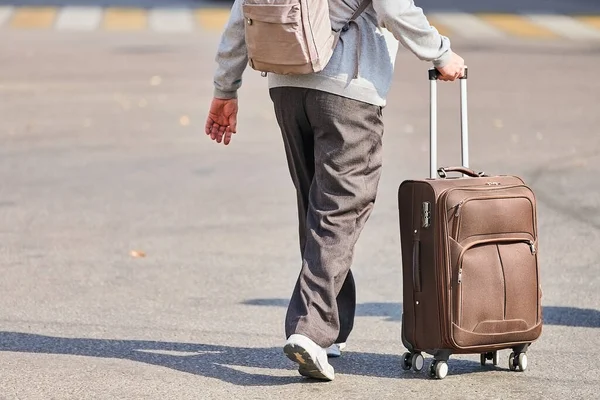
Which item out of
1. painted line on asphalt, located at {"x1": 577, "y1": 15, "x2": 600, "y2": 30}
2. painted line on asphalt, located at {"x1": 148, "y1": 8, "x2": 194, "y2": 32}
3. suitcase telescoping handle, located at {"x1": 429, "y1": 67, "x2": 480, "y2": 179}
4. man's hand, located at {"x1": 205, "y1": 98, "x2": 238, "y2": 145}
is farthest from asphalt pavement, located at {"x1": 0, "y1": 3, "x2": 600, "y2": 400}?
painted line on asphalt, located at {"x1": 577, "y1": 15, "x2": 600, "y2": 30}

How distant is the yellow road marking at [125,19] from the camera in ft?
65.3

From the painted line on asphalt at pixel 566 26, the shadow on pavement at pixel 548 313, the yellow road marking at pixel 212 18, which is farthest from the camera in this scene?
the yellow road marking at pixel 212 18

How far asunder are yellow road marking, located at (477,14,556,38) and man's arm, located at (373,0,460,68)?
600 inches

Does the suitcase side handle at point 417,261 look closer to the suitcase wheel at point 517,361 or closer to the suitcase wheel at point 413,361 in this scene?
the suitcase wheel at point 413,361

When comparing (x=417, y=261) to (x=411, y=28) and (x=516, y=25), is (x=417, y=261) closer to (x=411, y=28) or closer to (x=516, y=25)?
(x=411, y=28)

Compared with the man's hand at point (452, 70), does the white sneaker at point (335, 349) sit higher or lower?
lower

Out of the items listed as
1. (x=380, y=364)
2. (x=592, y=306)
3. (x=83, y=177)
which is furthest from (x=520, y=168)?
(x=380, y=364)

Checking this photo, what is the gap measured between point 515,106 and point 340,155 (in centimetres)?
846

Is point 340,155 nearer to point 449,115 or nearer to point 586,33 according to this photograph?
point 449,115

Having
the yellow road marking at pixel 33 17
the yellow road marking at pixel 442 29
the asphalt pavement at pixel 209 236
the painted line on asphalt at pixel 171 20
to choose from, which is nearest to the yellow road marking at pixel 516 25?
the yellow road marking at pixel 442 29

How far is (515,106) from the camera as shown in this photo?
1282 centimetres

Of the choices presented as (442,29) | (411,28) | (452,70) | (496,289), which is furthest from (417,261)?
(442,29)

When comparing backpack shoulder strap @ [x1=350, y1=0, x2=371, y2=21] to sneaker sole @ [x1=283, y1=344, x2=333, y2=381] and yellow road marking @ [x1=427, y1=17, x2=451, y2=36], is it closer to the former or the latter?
sneaker sole @ [x1=283, y1=344, x2=333, y2=381]

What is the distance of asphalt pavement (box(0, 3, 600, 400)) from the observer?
4.83 m
